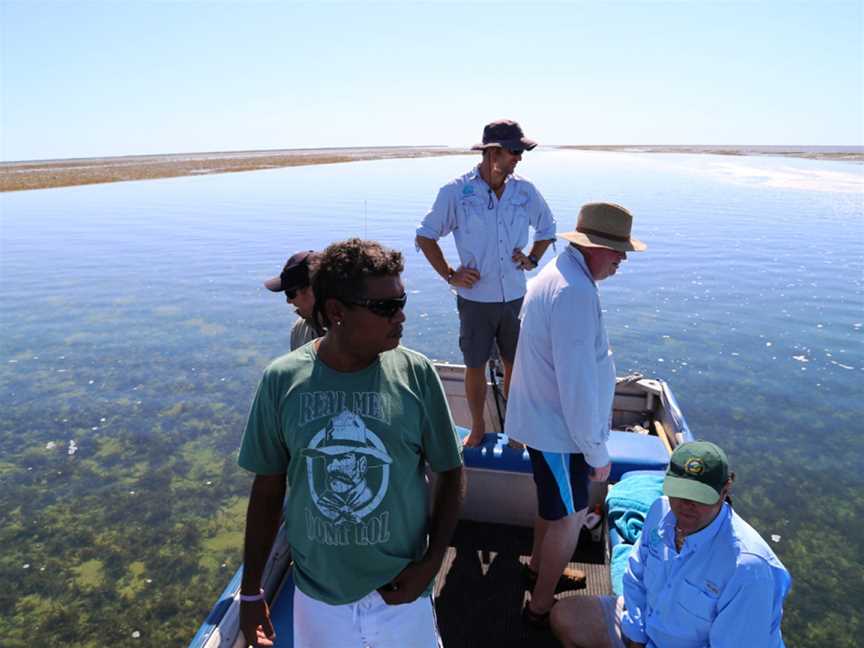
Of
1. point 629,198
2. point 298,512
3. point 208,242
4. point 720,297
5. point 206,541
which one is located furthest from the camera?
point 629,198

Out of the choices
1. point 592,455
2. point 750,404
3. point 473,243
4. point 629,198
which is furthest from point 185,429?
point 629,198

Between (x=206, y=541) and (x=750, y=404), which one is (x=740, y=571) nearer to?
(x=206, y=541)

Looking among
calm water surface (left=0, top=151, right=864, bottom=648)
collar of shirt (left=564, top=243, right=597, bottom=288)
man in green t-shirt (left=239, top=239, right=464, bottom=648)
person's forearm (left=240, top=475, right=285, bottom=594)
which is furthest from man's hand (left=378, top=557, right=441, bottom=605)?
calm water surface (left=0, top=151, right=864, bottom=648)

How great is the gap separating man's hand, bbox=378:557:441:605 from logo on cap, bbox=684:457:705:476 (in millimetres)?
1054

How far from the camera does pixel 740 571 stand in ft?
7.08

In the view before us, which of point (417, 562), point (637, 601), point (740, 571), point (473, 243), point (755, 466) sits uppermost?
point (473, 243)

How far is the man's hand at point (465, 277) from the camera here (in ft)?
13.3

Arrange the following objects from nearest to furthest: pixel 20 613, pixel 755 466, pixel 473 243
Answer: pixel 473 243, pixel 20 613, pixel 755 466

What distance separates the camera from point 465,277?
405cm

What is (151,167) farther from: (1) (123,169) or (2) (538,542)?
(2) (538,542)

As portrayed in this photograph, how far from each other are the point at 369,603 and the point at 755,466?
6.21 m

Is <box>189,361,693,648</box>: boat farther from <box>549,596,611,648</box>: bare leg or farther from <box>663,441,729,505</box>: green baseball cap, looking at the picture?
<box>663,441,729,505</box>: green baseball cap

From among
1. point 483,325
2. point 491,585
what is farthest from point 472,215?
point 491,585

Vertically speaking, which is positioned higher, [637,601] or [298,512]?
[298,512]
